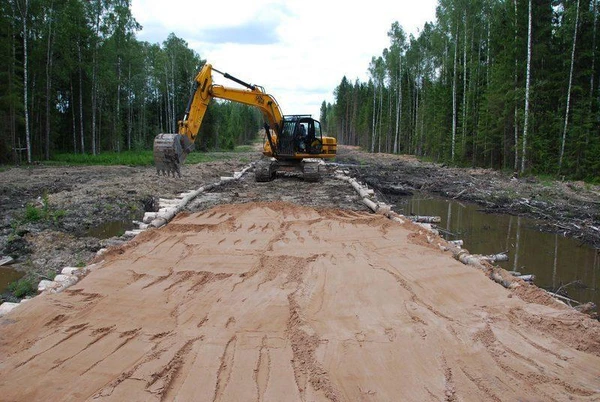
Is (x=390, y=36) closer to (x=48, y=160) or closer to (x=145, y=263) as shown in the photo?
(x=48, y=160)

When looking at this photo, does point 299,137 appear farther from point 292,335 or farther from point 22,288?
point 292,335

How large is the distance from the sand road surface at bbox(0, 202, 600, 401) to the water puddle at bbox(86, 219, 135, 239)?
401cm

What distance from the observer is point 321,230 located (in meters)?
8.12

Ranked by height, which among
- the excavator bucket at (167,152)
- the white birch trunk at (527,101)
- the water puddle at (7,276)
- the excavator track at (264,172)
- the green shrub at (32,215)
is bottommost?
the water puddle at (7,276)

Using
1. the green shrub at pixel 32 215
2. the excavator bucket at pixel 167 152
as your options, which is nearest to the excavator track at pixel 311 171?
the excavator bucket at pixel 167 152

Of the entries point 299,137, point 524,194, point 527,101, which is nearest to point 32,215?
point 299,137

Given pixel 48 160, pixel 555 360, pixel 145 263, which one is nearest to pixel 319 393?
pixel 555 360

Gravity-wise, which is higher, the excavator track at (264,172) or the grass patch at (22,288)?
the excavator track at (264,172)

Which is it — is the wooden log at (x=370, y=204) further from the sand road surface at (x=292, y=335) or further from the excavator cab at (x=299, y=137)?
the excavator cab at (x=299, y=137)

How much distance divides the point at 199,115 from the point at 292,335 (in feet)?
31.0

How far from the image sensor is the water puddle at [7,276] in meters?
6.98

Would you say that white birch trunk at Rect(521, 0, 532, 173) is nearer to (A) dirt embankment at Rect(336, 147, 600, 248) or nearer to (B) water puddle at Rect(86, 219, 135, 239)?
(A) dirt embankment at Rect(336, 147, 600, 248)

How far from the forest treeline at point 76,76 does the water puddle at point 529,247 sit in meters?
21.6

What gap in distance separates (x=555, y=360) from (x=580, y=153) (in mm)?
18739
